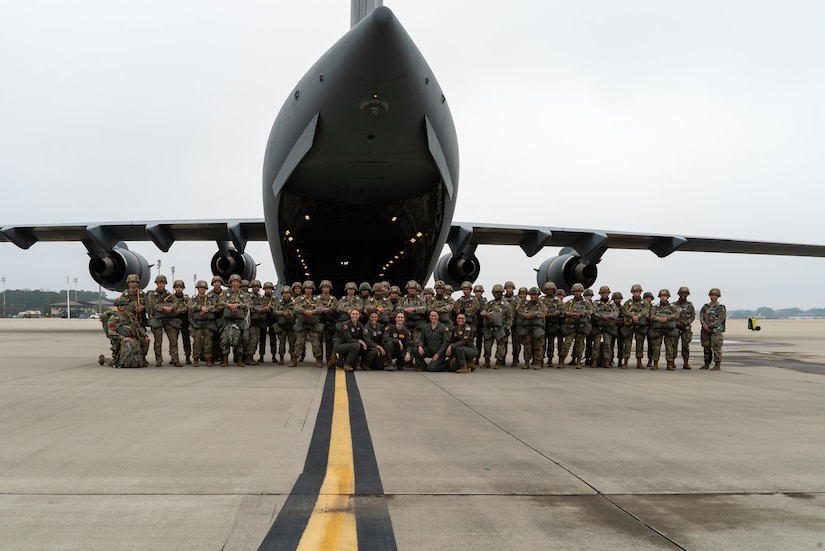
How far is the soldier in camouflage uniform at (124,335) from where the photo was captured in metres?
8.47

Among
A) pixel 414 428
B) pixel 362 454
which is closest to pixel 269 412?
pixel 414 428

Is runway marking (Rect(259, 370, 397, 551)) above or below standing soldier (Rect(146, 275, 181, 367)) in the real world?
below

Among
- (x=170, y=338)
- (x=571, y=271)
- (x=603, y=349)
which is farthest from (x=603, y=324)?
(x=170, y=338)

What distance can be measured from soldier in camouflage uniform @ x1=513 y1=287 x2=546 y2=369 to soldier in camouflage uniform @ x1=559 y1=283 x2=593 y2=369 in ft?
1.39

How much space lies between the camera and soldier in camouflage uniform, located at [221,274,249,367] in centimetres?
885

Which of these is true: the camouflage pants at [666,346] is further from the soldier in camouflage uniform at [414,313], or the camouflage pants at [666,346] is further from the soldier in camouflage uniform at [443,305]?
the soldier in camouflage uniform at [414,313]

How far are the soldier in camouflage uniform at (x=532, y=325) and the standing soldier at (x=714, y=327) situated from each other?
269cm

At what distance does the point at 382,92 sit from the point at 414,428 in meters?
5.62

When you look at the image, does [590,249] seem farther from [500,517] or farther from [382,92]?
[500,517]

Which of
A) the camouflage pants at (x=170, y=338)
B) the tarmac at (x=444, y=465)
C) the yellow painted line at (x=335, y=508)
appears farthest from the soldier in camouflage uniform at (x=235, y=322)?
the yellow painted line at (x=335, y=508)

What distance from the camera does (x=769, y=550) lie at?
→ 82.2 inches

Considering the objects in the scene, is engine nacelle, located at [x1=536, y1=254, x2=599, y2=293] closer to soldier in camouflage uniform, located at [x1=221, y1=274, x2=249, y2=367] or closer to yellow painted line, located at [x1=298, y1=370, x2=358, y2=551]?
soldier in camouflage uniform, located at [x1=221, y1=274, x2=249, y2=367]

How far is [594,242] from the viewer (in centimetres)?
1698

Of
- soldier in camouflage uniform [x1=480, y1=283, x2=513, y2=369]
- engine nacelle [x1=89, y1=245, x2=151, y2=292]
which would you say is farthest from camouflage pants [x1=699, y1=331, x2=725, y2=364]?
engine nacelle [x1=89, y1=245, x2=151, y2=292]
